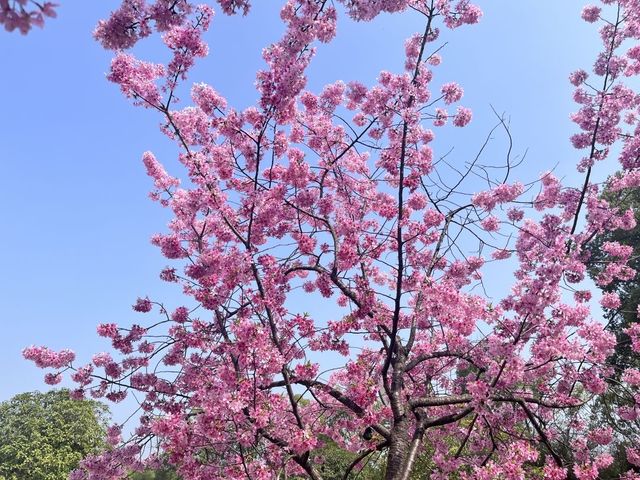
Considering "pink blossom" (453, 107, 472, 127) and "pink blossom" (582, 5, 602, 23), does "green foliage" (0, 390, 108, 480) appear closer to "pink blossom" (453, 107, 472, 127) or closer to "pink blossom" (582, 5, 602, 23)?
"pink blossom" (453, 107, 472, 127)

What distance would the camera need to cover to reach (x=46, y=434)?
25.7 metres

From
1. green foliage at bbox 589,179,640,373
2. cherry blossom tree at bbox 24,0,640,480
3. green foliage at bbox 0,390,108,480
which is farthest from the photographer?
green foliage at bbox 0,390,108,480

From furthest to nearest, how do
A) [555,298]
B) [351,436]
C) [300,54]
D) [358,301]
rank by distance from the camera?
[351,436], [358,301], [300,54], [555,298]

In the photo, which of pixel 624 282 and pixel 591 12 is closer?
pixel 591 12

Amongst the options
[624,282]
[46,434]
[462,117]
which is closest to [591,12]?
[462,117]

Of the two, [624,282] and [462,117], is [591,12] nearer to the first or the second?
[462,117]

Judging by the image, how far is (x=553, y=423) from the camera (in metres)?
7.18

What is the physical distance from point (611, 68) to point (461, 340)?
4.84 metres

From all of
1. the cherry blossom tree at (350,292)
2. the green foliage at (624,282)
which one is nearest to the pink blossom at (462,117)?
the cherry blossom tree at (350,292)

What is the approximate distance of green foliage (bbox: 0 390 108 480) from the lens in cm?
2398

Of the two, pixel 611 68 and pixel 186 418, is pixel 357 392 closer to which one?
pixel 186 418

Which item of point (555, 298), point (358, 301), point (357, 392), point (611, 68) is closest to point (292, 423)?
point (357, 392)

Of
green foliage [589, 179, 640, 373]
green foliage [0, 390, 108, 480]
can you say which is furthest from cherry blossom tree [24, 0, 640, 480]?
green foliage [0, 390, 108, 480]

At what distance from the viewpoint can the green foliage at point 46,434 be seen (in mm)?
23984
